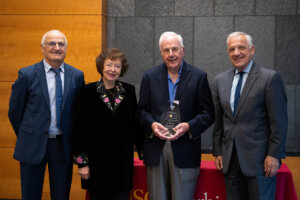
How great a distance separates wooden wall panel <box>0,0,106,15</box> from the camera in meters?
4.37

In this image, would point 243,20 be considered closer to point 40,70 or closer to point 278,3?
point 278,3

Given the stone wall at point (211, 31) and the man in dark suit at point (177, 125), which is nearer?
the man in dark suit at point (177, 125)

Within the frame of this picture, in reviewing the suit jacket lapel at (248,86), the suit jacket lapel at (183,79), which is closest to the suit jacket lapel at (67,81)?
A: the suit jacket lapel at (183,79)

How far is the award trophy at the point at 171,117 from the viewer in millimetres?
2506

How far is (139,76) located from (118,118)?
6.71 ft

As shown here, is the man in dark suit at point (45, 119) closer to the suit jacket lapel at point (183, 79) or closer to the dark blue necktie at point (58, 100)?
the dark blue necktie at point (58, 100)

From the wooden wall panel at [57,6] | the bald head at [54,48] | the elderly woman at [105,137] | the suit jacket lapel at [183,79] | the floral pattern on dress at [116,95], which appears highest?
the wooden wall panel at [57,6]

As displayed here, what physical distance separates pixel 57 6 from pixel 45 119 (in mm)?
2203

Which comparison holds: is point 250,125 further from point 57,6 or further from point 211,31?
point 57,6

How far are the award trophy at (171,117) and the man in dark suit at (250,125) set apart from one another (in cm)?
37

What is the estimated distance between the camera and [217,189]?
2875 millimetres

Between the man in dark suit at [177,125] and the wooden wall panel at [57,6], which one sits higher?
the wooden wall panel at [57,6]

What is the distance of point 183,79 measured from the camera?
2598mm

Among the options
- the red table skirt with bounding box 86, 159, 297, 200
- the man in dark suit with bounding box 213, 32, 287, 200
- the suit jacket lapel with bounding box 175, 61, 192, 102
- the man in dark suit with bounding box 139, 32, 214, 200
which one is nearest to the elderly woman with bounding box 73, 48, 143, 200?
the man in dark suit with bounding box 139, 32, 214, 200
